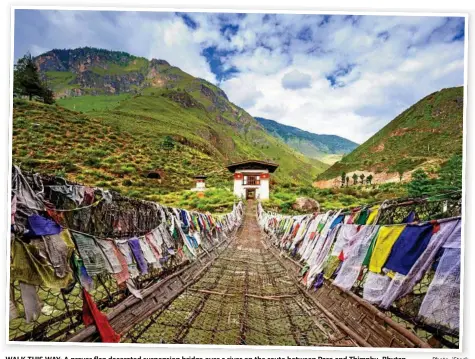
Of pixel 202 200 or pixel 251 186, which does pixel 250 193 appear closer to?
pixel 251 186

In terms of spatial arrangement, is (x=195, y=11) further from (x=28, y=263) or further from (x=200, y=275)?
(x=200, y=275)

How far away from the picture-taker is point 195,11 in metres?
3.45

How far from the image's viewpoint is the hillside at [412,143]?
49.5 feet

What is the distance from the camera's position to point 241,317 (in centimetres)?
313

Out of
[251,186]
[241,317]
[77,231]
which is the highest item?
[251,186]

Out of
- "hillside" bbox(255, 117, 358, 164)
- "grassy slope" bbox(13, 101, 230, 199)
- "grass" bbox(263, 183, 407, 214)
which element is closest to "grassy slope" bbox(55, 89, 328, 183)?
"grassy slope" bbox(13, 101, 230, 199)

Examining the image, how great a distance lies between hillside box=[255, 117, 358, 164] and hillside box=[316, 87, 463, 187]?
7864cm

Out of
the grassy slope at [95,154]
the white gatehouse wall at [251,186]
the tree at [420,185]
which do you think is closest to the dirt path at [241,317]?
the grassy slope at [95,154]

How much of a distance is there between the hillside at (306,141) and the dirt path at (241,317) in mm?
102429

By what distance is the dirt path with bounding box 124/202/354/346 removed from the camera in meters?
2.82

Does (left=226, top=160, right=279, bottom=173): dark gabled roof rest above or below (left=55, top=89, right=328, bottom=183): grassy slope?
below

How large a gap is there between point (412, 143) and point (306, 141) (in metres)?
96.7

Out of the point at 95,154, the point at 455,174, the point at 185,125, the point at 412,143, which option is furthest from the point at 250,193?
the point at 185,125

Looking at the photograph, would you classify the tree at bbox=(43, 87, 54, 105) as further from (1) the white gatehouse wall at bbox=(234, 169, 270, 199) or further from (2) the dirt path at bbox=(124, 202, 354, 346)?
(2) the dirt path at bbox=(124, 202, 354, 346)
